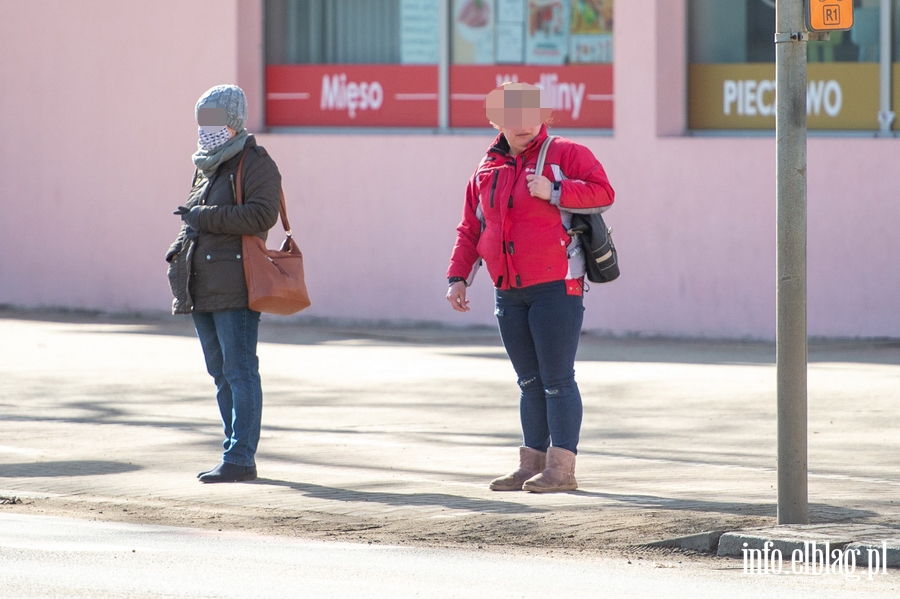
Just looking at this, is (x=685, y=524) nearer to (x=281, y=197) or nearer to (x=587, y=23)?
(x=281, y=197)

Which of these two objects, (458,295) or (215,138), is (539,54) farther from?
(458,295)

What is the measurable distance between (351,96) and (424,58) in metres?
0.87

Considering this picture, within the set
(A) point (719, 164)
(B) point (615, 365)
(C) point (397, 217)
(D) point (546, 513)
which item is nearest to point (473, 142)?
(C) point (397, 217)

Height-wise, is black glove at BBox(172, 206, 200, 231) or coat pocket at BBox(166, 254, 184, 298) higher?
black glove at BBox(172, 206, 200, 231)

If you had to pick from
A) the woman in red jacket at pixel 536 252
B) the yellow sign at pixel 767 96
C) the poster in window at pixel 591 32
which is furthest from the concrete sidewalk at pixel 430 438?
the poster in window at pixel 591 32

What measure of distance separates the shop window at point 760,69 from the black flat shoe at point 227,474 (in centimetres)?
760

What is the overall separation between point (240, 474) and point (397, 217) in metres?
→ 7.69

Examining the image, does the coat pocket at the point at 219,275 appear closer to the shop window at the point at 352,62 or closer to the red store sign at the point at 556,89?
the red store sign at the point at 556,89

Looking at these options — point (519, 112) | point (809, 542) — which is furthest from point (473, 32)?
point (809, 542)

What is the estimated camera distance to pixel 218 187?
790 cm

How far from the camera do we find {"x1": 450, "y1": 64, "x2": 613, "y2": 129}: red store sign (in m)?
14.9

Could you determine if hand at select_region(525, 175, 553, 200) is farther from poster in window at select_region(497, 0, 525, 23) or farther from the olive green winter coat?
poster in window at select_region(497, 0, 525, 23)

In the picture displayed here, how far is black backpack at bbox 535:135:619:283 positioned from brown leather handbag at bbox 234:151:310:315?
136 centimetres

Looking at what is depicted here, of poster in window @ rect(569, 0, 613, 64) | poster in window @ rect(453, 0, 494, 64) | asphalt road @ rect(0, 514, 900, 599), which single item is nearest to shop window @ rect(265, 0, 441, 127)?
poster in window @ rect(453, 0, 494, 64)
